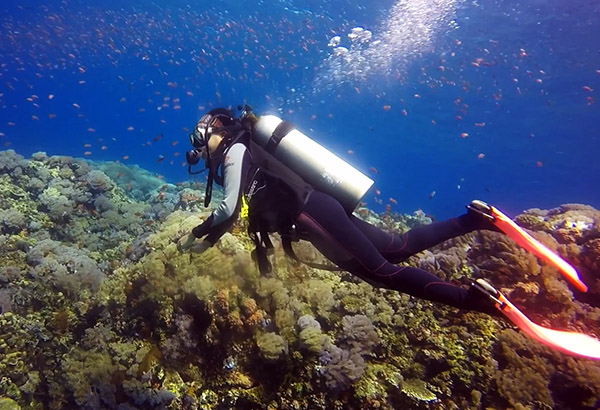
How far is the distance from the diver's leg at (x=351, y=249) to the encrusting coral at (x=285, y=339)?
4.85ft

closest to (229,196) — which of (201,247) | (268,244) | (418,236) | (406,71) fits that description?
(201,247)

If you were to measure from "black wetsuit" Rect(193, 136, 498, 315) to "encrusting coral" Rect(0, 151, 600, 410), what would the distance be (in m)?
1.51

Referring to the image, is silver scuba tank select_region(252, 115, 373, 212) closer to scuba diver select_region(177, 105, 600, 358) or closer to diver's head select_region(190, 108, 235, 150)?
scuba diver select_region(177, 105, 600, 358)

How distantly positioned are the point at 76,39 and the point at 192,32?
979 inches

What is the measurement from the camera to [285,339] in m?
4.92

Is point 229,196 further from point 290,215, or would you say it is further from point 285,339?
point 285,339

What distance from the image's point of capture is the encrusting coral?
15.5 ft

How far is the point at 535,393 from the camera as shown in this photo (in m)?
4.67

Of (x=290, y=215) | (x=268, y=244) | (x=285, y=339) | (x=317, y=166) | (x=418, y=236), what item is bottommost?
(x=285, y=339)

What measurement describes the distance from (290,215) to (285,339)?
197 centimetres

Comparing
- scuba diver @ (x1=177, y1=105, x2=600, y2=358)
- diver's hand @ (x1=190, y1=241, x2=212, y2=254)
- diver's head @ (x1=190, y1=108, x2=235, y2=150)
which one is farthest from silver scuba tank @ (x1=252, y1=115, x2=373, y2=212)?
diver's hand @ (x1=190, y1=241, x2=212, y2=254)

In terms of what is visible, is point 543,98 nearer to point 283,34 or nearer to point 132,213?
point 283,34

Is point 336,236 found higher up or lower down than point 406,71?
lower down

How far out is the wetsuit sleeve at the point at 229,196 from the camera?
12.2 ft
